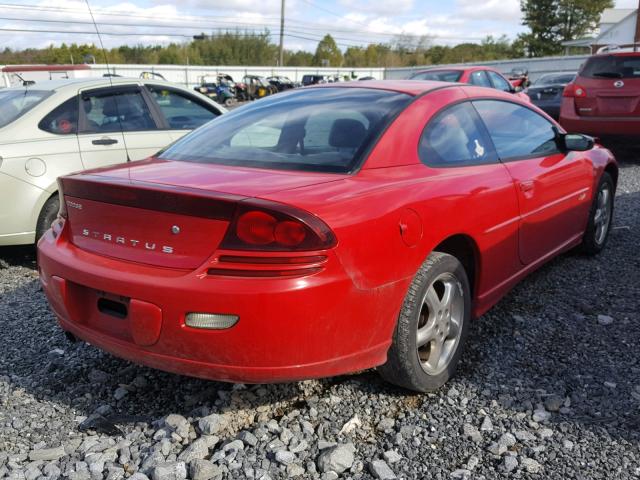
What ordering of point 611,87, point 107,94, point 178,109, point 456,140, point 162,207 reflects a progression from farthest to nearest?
point 611,87, point 178,109, point 107,94, point 456,140, point 162,207

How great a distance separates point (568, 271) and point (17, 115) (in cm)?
455

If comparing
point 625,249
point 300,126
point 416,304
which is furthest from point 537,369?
point 625,249

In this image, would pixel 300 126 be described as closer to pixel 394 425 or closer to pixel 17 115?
pixel 394 425

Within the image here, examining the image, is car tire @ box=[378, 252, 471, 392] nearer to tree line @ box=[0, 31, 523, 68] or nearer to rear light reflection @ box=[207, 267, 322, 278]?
rear light reflection @ box=[207, 267, 322, 278]

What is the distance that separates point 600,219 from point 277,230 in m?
3.63

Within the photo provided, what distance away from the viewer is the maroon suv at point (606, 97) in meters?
8.79

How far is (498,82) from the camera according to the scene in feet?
39.2

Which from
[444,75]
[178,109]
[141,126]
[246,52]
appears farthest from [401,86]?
[246,52]

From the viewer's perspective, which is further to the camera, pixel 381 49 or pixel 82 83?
pixel 381 49

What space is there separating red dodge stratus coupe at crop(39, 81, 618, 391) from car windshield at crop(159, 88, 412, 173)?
0.5 inches

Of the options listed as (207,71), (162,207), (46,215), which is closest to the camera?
(162,207)

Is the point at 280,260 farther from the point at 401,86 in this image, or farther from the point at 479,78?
the point at 479,78

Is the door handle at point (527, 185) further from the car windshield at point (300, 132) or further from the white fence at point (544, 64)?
the white fence at point (544, 64)

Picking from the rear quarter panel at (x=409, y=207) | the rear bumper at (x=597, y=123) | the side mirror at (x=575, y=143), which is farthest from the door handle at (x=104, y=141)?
the rear bumper at (x=597, y=123)
